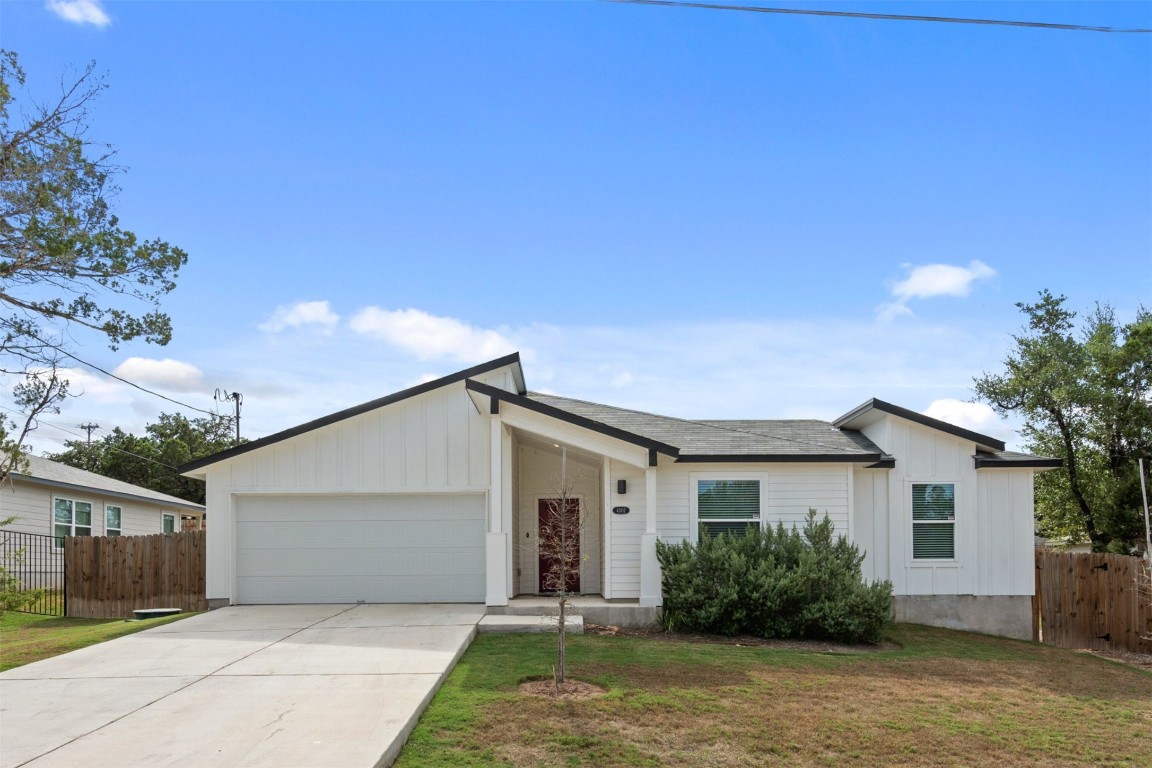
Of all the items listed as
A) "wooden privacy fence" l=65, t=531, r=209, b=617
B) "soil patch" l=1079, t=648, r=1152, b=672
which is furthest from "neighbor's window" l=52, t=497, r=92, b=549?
"soil patch" l=1079, t=648, r=1152, b=672

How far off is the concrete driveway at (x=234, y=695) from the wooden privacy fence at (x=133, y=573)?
210 inches

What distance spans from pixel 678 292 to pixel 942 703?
991 cm

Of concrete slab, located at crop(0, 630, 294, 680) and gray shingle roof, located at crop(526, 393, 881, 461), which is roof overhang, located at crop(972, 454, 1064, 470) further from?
concrete slab, located at crop(0, 630, 294, 680)

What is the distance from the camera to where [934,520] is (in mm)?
15742

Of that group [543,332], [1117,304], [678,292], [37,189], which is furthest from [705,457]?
[1117,304]

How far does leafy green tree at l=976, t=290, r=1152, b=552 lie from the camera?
2156 cm

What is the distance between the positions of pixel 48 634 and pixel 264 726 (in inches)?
365

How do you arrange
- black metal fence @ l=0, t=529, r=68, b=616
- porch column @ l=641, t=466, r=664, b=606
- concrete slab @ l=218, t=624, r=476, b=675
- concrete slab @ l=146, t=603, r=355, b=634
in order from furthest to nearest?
black metal fence @ l=0, t=529, r=68, b=616, porch column @ l=641, t=466, r=664, b=606, concrete slab @ l=146, t=603, r=355, b=634, concrete slab @ l=218, t=624, r=476, b=675

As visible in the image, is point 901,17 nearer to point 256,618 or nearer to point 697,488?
point 697,488

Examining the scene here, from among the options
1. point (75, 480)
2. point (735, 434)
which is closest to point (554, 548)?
point (735, 434)

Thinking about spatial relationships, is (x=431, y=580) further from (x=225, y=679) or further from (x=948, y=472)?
(x=948, y=472)

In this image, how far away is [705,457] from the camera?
1422 centimetres

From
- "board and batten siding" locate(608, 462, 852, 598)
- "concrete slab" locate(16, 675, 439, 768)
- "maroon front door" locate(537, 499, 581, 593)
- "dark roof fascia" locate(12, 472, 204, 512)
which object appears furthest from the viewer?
"dark roof fascia" locate(12, 472, 204, 512)

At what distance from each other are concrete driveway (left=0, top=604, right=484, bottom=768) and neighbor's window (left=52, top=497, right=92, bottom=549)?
13.2m
